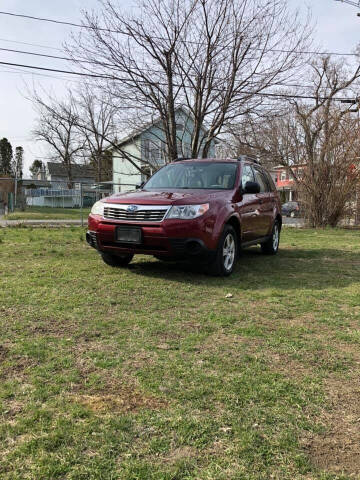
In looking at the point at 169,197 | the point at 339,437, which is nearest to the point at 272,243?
the point at 169,197

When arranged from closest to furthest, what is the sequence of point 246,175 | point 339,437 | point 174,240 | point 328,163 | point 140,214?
point 339,437
point 174,240
point 140,214
point 246,175
point 328,163

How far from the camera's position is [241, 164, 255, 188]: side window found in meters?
6.60

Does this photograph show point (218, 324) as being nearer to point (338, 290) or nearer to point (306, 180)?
point (338, 290)

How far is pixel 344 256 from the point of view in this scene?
818cm

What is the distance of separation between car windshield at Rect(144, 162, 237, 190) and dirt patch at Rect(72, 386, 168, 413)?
416 cm

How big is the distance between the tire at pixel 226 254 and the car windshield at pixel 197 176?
0.77m

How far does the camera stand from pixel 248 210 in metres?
6.56

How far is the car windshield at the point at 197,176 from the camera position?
6.32m

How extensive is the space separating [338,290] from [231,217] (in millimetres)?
1746

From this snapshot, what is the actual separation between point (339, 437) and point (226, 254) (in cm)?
389

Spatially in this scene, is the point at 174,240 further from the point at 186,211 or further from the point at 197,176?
the point at 197,176

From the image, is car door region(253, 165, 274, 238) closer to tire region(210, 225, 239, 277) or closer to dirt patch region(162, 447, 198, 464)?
tire region(210, 225, 239, 277)

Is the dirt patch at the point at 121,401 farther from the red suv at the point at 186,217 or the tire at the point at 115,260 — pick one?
the tire at the point at 115,260

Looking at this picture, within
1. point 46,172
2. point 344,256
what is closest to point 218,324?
point 344,256
